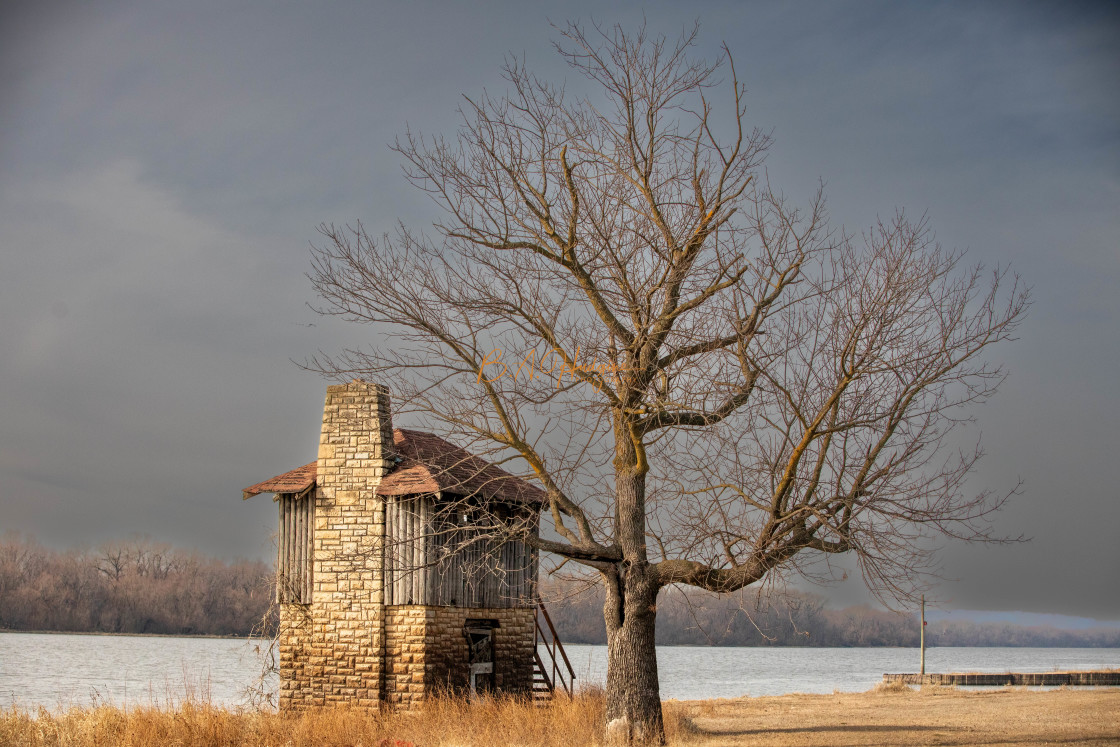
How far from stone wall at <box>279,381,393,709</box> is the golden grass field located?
2.47 feet

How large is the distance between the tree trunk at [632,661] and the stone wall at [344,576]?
6474 millimetres

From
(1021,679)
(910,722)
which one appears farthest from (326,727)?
(1021,679)

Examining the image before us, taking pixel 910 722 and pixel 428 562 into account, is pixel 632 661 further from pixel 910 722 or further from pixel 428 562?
pixel 910 722

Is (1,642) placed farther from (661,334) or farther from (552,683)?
(661,334)

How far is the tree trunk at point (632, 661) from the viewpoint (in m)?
14.4

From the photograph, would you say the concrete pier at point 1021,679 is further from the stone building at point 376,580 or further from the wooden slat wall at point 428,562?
the wooden slat wall at point 428,562

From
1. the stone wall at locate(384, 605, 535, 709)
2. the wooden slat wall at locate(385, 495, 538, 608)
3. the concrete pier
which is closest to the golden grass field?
the stone wall at locate(384, 605, 535, 709)

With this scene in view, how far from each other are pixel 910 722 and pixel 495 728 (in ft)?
31.4

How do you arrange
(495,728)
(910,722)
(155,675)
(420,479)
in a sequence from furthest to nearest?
(155,675) → (910,722) → (420,479) → (495,728)

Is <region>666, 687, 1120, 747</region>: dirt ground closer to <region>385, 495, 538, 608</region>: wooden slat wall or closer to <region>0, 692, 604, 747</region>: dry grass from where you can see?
<region>0, 692, 604, 747</region>: dry grass

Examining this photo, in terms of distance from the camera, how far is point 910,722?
65.3 ft

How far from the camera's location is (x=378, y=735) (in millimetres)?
17719

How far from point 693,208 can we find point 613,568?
613 centimetres

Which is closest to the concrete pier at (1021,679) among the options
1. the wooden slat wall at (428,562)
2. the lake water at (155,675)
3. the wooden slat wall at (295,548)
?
the lake water at (155,675)
